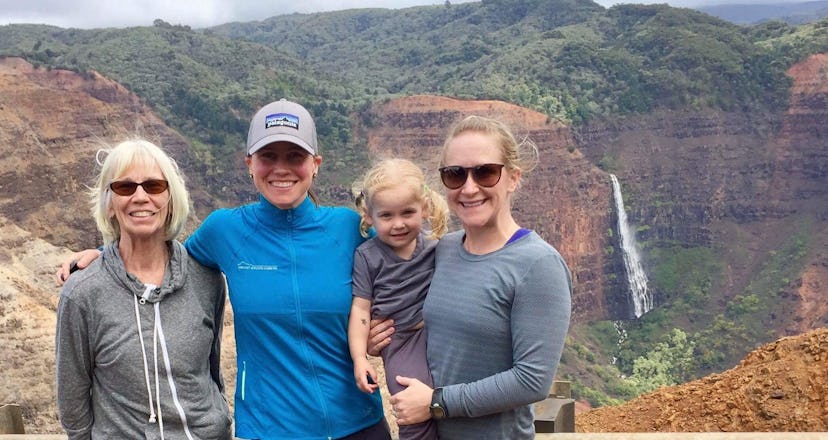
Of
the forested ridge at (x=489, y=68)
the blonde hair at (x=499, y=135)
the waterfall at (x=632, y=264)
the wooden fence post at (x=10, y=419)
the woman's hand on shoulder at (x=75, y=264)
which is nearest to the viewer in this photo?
the blonde hair at (x=499, y=135)

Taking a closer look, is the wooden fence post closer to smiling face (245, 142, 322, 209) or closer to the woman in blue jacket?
the woman in blue jacket

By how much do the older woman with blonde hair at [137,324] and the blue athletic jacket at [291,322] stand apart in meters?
0.15

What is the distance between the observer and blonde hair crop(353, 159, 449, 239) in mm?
2914

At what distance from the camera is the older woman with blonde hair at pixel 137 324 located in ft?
8.55

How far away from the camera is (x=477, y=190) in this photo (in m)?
2.64

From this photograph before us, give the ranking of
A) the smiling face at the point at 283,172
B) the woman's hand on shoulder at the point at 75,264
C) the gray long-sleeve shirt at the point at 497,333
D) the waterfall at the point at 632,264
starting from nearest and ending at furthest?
the gray long-sleeve shirt at the point at 497,333, the woman's hand on shoulder at the point at 75,264, the smiling face at the point at 283,172, the waterfall at the point at 632,264

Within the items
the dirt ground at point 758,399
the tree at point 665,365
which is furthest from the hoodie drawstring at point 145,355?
the tree at point 665,365

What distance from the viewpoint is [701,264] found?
56906 mm

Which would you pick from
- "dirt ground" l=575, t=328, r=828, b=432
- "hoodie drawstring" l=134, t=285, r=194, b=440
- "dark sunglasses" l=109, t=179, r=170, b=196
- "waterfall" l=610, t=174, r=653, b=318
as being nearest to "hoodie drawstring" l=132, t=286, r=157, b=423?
"hoodie drawstring" l=134, t=285, r=194, b=440

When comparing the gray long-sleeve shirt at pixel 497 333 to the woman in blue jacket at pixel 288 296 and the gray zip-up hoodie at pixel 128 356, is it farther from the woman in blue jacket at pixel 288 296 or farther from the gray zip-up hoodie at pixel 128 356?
the gray zip-up hoodie at pixel 128 356

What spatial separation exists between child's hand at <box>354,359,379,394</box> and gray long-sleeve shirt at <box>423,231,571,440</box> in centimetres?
25

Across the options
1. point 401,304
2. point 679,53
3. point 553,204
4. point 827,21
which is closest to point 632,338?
point 553,204

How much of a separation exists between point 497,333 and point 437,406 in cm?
31

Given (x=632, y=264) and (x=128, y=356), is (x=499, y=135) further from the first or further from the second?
(x=632, y=264)
